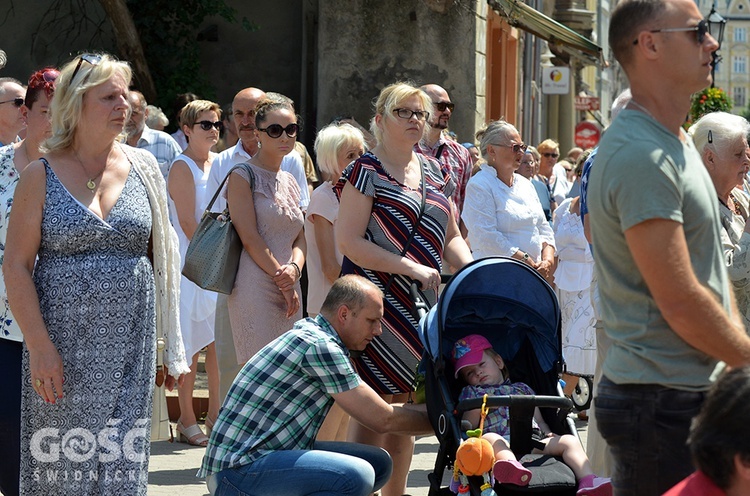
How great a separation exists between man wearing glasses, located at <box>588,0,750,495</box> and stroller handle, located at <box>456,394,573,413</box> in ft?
4.89

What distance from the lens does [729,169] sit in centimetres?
571

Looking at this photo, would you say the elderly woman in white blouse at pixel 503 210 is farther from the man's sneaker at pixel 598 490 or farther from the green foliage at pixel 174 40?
the green foliage at pixel 174 40

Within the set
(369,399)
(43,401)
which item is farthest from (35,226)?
(369,399)

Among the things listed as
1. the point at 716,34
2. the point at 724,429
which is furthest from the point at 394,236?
the point at 716,34

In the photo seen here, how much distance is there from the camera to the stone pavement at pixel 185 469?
22.9 feet

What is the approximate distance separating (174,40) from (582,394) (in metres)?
5.67

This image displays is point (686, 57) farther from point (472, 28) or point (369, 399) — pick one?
point (472, 28)

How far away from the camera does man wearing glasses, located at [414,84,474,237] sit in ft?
27.4

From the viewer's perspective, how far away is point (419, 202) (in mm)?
5953

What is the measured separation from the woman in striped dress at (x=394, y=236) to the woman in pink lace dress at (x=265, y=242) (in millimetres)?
714

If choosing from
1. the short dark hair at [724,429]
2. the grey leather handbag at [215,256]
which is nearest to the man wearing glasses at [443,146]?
the grey leather handbag at [215,256]

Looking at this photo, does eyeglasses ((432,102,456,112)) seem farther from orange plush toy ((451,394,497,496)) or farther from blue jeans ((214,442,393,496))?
orange plush toy ((451,394,497,496))

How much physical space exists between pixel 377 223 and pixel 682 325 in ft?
9.41

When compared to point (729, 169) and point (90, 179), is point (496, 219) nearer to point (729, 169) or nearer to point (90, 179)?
point (729, 169)
